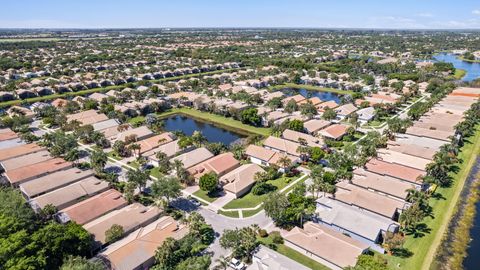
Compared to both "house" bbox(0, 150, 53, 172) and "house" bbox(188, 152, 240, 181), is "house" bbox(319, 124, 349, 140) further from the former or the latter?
"house" bbox(0, 150, 53, 172)

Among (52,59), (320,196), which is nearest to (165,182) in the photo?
(320,196)

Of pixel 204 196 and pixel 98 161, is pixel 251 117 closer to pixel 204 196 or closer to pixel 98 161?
pixel 204 196

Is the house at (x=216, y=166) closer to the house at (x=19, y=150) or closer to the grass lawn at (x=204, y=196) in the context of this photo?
the grass lawn at (x=204, y=196)

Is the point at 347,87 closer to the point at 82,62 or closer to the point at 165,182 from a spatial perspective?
the point at 165,182

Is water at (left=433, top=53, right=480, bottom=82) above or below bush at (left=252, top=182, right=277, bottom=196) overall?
above

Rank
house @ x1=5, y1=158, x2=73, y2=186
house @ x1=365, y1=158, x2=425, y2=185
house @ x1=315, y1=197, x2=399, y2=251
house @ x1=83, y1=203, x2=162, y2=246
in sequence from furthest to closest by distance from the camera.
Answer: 1. house @ x1=5, y1=158, x2=73, y2=186
2. house @ x1=365, y1=158, x2=425, y2=185
3. house @ x1=83, y1=203, x2=162, y2=246
4. house @ x1=315, y1=197, x2=399, y2=251

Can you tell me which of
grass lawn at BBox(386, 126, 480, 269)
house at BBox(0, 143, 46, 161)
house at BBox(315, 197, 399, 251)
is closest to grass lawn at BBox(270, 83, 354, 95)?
grass lawn at BBox(386, 126, 480, 269)
